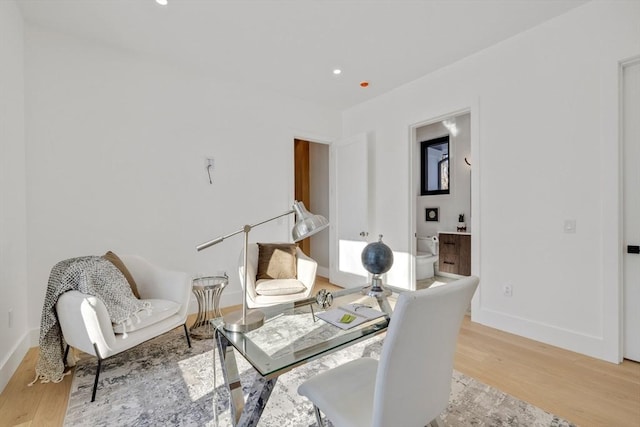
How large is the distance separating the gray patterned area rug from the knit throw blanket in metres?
0.18

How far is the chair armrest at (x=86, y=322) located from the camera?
1.72 metres

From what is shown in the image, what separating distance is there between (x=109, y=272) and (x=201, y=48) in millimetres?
2219

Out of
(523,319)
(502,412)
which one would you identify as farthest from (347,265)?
(502,412)

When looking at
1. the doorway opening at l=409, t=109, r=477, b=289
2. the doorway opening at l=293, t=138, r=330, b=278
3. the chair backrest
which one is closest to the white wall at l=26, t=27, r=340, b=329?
the doorway opening at l=293, t=138, r=330, b=278

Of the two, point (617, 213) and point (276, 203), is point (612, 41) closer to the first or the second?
point (617, 213)

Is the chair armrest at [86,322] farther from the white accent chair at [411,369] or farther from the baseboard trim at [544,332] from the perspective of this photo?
the baseboard trim at [544,332]

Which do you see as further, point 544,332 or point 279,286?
point 279,286

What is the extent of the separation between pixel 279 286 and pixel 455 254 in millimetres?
3105

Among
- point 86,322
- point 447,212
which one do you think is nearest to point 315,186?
point 447,212

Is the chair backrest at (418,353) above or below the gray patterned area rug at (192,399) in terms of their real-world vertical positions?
above

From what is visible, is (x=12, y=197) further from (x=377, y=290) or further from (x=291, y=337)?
(x=377, y=290)

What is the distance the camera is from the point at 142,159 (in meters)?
2.99

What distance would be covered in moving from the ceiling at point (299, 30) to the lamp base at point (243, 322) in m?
2.29

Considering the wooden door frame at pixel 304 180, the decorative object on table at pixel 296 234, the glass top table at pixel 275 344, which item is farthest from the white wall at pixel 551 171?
the wooden door frame at pixel 304 180
